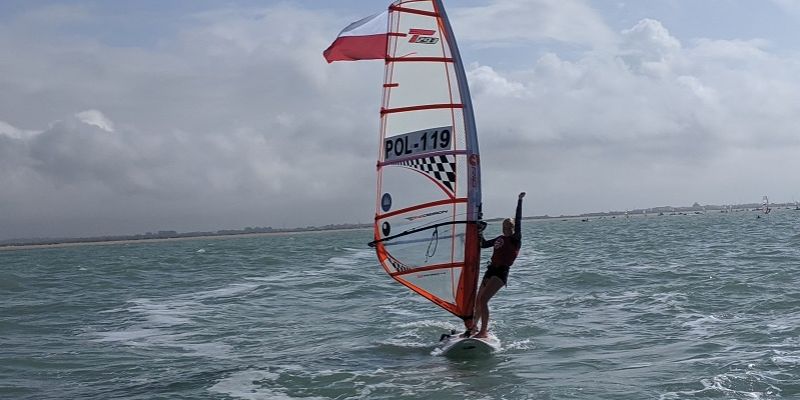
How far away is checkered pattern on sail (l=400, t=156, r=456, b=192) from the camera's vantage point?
9.31 metres

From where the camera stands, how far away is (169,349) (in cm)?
1134

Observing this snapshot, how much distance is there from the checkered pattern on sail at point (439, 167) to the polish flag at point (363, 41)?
134cm

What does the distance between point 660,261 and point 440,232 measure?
610 inches

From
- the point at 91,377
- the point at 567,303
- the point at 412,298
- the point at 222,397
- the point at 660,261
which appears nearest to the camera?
the point at 222,397

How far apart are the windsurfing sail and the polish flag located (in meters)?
0.10

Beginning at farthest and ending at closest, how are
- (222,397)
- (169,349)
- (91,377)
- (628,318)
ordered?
(628,318)
(169,349)
(91,377)
(222,397)

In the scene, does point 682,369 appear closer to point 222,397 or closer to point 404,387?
point 404,387

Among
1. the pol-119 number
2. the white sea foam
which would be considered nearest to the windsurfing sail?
the pol-119 number

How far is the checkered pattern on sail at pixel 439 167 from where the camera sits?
367 inches

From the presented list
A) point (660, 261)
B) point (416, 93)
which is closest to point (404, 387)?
point (416, 93)

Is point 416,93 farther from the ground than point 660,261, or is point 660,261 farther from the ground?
point 416,93

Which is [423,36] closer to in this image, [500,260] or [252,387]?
[500,260]

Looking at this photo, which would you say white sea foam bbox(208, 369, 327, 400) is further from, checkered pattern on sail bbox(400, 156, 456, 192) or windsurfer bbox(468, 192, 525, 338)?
checkered pattern on sail bbox(400, 156, 456, 192)

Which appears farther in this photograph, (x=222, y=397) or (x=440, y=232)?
(x=440, y=232)
